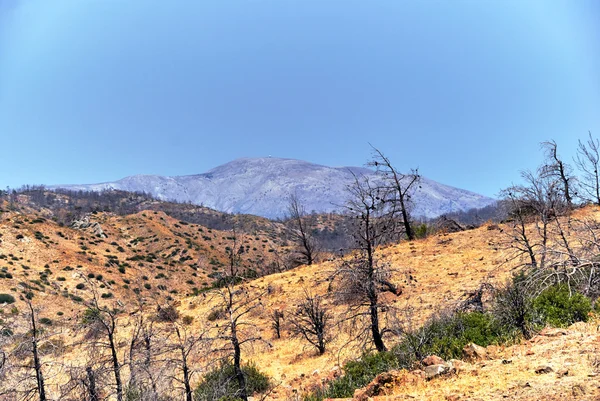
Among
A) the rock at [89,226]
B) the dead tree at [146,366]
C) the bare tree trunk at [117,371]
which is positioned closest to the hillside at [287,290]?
the bare tree trunk at [117,371]

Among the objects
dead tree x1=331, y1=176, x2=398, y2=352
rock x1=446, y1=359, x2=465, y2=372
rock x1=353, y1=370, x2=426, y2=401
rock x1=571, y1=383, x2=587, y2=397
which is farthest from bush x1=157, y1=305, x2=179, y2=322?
rock x1=571, y1=383, x2=587, y2=397

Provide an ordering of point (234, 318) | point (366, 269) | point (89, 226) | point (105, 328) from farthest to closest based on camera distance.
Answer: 1. point (89, 226)
2. point (366, 269)
3. point (105, 328)
4. point (234, 318)

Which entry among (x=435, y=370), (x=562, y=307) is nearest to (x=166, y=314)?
(x=435, y=370)

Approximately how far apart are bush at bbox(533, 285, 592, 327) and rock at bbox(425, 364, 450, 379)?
3057 mm

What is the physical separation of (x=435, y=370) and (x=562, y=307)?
4.28m

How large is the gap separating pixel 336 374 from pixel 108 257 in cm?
5437

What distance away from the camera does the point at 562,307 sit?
24.8 ft

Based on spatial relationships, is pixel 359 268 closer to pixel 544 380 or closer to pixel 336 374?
pixel 336 374

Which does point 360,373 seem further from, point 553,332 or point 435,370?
point 553,332

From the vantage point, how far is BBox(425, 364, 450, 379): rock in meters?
5.36

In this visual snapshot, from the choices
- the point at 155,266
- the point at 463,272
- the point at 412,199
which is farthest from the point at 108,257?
the point at 463,272

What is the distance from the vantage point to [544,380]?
171 inches

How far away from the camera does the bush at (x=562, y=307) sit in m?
6.93

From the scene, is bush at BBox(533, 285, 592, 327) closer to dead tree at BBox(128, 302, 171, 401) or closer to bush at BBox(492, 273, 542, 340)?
bush at BBox(492, 273, 542, 340)
